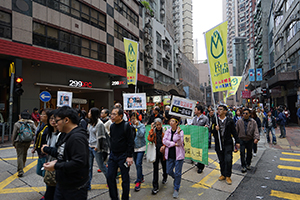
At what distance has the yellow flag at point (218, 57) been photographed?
595 cm

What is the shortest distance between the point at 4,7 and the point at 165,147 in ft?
49.4

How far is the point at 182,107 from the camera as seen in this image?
5008 mm

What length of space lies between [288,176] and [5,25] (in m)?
17.4

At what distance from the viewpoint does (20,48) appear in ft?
42.2

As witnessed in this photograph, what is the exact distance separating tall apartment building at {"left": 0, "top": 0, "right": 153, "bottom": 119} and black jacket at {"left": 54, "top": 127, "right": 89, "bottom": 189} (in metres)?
13.1

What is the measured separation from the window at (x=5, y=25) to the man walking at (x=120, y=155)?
13.9m

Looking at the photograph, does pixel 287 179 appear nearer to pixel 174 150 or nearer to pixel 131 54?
pixel 174 150

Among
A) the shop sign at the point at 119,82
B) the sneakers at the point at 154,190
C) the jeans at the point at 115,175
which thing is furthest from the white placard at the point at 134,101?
the shop sign at the point at 119,82

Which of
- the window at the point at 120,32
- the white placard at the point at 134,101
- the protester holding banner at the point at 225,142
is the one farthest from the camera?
the window at the point at 120,32

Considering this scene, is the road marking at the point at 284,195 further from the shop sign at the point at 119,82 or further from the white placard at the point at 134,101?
the shop sign at the point at 119,82

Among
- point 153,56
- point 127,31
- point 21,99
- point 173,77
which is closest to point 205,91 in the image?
point 173,77

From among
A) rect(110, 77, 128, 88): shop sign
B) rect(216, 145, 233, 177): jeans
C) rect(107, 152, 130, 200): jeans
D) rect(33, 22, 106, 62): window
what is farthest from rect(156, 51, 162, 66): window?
rect(107, 152, 130, 200): jeans

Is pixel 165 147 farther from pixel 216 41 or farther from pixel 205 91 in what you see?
pixel 205 91

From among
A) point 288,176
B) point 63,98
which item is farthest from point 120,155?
point 63,98
